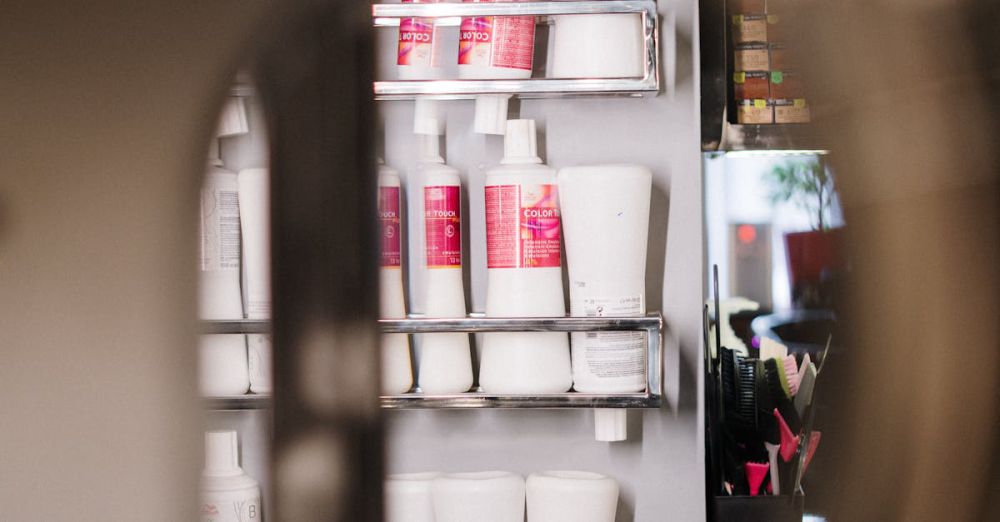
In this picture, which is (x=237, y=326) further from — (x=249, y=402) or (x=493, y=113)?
(x=493, y=113)

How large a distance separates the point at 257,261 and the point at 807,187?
590 mm

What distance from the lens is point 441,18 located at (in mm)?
769

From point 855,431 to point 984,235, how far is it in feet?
0.44

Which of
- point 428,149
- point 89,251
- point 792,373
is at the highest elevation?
point 428,149

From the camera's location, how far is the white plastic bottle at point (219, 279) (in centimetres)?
14

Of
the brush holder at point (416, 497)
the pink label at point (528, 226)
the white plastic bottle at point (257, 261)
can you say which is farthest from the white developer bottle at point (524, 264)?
the white plastic bottle at point (257, 261)

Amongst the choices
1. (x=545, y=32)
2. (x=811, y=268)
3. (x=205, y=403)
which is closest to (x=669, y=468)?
(x=811, y=268)

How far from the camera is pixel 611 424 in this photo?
819 mm

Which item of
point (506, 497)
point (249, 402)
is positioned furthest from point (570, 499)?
point (249, 402)

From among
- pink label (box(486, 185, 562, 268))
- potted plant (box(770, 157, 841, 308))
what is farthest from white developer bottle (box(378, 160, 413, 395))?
potted plant (box(770, 157, 841, 308))

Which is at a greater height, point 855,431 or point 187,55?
point 187,55

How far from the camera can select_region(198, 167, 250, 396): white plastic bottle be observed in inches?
5.7

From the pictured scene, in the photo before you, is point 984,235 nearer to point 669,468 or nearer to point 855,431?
Result: point 855,431

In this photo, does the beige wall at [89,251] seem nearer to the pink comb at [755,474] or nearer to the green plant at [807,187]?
the green plant at [807,187]
